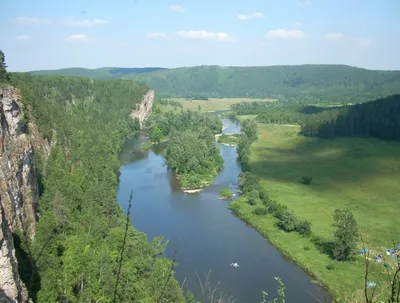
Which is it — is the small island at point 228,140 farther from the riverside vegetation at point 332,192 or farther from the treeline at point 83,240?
the treeline at point 83,240

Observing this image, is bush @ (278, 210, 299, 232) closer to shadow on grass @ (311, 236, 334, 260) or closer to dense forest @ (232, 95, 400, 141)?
shadow on grass @ (311, 236, 334, 260)

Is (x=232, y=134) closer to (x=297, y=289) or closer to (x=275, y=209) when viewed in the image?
(x=275, y=209)

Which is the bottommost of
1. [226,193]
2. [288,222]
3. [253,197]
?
[288,222]

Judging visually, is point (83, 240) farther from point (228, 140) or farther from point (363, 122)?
point (363, 122)

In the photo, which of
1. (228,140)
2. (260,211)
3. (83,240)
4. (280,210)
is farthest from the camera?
(228,140)

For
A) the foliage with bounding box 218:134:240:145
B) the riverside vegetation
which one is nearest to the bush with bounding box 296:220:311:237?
the riverside vegetation

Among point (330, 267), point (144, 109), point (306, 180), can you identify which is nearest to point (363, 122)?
point (306, 180)
